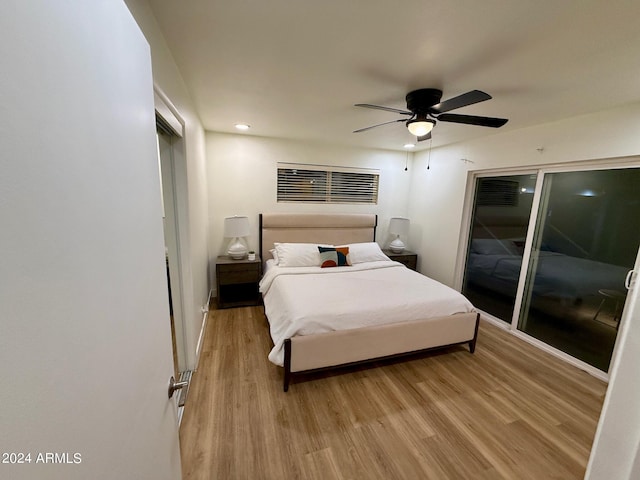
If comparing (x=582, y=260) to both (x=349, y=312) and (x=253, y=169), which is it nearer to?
(x=349, y=312)

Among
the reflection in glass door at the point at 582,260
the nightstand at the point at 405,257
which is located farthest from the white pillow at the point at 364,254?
the reflection in glass door at the point at 582,260

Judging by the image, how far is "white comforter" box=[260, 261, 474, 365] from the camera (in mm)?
2123

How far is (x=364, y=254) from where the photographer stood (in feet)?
12.4

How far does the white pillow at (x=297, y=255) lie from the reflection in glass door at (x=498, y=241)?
2220mm

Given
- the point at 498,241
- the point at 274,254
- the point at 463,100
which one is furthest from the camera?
the point at 274,254

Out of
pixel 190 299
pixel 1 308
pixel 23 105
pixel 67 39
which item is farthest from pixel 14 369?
pixel 190 299

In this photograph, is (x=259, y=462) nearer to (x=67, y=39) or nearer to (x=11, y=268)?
(x=11, y=268)

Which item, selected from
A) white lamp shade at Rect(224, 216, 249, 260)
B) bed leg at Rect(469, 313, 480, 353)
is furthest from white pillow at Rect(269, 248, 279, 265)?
bed leg at Rect(469, 313, 480, 353)

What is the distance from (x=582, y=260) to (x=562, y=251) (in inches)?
6.9

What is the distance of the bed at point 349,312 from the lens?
208 cm

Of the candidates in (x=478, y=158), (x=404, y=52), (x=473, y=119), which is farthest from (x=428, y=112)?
(x=478, y=158)

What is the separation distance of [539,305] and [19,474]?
3886 millimetres

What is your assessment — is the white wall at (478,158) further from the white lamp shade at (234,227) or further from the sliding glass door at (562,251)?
the white lamp shade at (234,227)

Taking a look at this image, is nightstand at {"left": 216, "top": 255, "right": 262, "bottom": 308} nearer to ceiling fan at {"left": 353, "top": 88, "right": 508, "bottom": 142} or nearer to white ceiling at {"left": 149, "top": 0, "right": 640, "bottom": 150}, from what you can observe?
white ceiling at {"left": 149, "top": 0, "right": 640, "bottom": 150}
